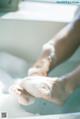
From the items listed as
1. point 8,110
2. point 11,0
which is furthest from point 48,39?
point 8,110

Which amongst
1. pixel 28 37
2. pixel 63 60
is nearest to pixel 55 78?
pixel 63 60

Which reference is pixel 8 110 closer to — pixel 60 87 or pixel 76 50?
pixel 60 87

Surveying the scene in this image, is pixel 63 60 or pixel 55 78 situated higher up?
pixel 63 60

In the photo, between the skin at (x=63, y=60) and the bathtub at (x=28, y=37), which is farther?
the bathtub at (x=28, y=37)

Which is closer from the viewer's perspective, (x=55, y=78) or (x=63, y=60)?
(x=55, y=78)

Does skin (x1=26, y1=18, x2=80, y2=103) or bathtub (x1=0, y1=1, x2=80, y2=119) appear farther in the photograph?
bathtub (x1=0, y1=1, x2=80, y2=119)

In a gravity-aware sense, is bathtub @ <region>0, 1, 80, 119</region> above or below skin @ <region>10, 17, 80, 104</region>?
above

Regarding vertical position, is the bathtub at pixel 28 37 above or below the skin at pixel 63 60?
above

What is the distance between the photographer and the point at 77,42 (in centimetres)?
99

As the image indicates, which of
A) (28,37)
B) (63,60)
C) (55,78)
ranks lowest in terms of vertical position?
(55,78)

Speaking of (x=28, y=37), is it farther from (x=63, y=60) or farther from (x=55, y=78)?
(x=55, y=78)

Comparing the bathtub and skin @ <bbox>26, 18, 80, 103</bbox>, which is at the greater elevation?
the bathtub

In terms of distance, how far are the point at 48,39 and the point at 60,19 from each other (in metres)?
0.10

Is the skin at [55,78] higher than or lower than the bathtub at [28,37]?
lower
